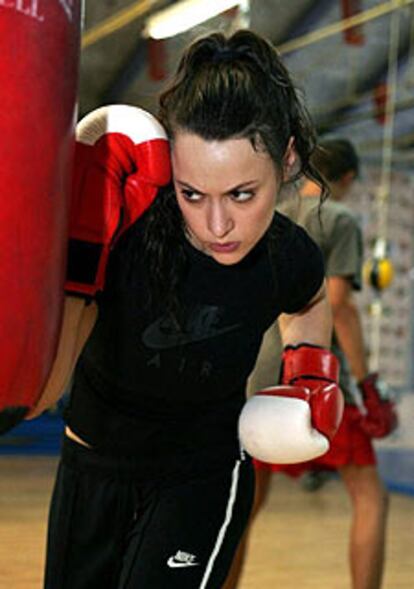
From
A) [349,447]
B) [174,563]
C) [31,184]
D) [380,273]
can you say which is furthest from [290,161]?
[380,273]

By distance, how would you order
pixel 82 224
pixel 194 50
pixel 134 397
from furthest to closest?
pixel 134 397
pixel 194 50
pixel 82 224

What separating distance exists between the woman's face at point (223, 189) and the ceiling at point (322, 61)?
6632 mm

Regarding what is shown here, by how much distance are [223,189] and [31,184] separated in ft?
0.99

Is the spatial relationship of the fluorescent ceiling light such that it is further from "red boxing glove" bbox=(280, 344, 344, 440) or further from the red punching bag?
the red punching bag

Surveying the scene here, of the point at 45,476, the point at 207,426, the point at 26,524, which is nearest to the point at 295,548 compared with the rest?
the point at 26,524

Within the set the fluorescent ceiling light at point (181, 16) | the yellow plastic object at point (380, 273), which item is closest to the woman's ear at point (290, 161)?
the yellow plastic object at point (380, 273)

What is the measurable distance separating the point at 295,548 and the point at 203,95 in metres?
2.70

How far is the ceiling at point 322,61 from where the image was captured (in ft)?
27.4

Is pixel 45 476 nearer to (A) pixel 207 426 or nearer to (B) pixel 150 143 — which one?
(A) pixel 207 426

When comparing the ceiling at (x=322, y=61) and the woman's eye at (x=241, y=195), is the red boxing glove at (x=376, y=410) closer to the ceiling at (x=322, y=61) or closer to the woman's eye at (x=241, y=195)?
the woman's eye at (x=241, y=195)

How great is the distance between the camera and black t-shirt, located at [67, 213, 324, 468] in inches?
60.4

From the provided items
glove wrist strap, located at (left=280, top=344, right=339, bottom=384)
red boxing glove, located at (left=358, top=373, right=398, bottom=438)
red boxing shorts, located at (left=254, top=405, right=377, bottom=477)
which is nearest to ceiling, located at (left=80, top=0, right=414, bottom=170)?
red boxing glove, located at (left=358, top=373, right=398, bottom=438)

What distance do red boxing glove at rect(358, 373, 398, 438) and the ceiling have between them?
17.2 ft

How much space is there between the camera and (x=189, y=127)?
1.40 metres
